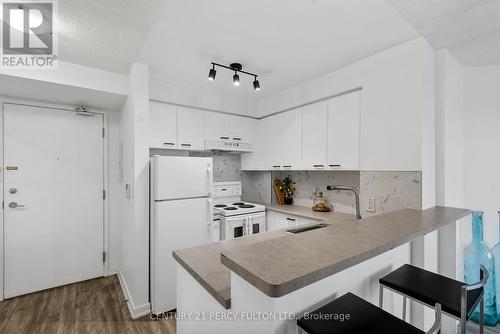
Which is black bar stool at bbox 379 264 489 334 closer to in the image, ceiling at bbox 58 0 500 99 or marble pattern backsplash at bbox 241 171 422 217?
marble pattern backsplash at bbox 241 171 422 217

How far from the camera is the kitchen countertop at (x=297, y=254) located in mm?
725

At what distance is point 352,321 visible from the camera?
0.90 m

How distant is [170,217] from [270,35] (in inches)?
72.8

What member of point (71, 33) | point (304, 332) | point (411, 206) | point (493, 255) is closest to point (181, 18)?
point (71, 33)

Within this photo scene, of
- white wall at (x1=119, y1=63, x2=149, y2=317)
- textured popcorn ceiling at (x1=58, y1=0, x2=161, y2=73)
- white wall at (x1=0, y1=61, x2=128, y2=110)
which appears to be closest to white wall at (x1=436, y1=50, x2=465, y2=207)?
textured popcorn ceiling at (x1=58, y1=0, x2=161, y2=73)

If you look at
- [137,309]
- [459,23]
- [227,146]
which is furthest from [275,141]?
[137,309]

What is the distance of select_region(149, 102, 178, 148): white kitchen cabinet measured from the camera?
274 centimetres

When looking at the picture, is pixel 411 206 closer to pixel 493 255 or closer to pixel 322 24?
pixel 493 255

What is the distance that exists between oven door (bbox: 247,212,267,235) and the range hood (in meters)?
0.99

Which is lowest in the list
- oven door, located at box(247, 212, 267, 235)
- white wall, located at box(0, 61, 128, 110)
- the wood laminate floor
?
the wood laminate floor

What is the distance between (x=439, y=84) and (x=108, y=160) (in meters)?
3.76

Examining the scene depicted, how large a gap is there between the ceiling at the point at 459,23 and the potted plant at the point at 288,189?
2263 mm

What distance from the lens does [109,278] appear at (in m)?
3.09

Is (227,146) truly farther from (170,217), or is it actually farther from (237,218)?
(170,217)
